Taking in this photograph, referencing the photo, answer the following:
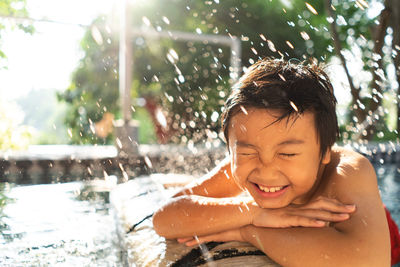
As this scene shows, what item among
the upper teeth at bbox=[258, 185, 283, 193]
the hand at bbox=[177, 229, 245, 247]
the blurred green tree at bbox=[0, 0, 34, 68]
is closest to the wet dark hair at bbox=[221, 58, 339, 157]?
the upper teeth at bbox=[258, 185, 283, 193]

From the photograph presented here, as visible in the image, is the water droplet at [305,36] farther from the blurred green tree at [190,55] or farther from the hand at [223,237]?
the hand at [223,237]

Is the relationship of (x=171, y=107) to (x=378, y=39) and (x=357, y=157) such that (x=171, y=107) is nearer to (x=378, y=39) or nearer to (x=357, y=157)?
(x=378, y=39)

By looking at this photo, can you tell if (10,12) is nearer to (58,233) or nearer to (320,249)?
(58,233)

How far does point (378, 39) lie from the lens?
4.41 m

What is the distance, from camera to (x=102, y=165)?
7031 mm

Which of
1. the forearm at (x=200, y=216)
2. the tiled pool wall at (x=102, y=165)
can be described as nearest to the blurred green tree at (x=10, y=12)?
the tiled pool wall at (x=102, y=165)

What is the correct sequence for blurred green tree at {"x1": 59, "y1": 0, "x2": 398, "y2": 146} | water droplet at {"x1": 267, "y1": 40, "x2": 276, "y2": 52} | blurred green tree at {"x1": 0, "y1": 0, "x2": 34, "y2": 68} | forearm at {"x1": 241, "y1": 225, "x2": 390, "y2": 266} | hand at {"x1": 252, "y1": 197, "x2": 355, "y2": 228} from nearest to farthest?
forearm at {"x1": 241, "y1": 225, "x2": 390, "y2": 266} → hand at {"x1": 252, "y1": 197, "x2": 355, "y2": 228} → blurred green tree at {"x1": 0, "y1": 0, "x2": 34, "y2": 68} → water droplet at {"x1": 267, "y1": 40, "x2": 276, "y2": 52} → blurred green tree at {"x1": 59, "y1": 0, "x2": 398, "y2": 146}

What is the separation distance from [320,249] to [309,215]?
16 cm

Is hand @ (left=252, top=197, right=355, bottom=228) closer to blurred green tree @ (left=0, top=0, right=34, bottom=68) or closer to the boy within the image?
the boy

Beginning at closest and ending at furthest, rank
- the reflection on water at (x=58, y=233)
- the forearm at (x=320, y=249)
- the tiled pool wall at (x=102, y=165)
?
the forearm at (x=320, y=249)
the reflection on water at (x=58, y=233)
the tiled pool wall at (x=102, y=165)

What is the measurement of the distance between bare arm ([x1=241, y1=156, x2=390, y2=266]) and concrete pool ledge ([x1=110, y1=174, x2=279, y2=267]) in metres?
0.08

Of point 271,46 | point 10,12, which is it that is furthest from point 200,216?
point 271,46

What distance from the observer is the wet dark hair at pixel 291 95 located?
5.57 ft

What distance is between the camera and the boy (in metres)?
1.50
